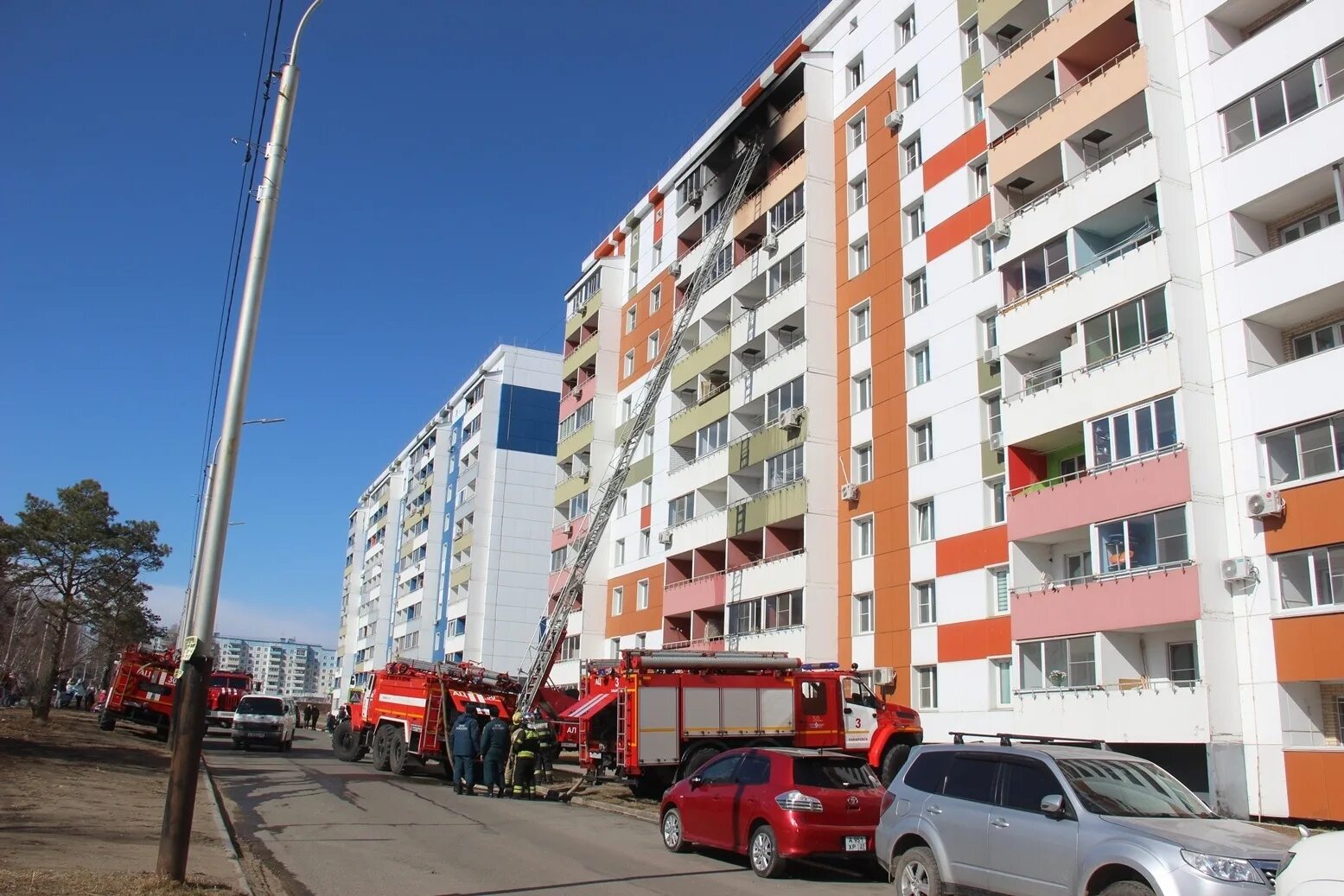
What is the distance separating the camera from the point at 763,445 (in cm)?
3575

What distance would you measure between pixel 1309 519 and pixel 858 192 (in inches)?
779

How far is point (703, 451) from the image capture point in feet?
131

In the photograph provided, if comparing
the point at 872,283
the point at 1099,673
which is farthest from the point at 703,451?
A: the point at 1099,673

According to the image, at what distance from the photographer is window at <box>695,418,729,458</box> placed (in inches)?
1535

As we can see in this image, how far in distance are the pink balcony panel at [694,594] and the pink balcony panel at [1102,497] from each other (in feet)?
48.8

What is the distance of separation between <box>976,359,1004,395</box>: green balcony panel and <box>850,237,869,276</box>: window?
7.46 m

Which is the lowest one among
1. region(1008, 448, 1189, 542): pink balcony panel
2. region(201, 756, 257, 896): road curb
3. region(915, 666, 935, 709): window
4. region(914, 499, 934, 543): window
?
region(201, 756, 257, 896): road curb

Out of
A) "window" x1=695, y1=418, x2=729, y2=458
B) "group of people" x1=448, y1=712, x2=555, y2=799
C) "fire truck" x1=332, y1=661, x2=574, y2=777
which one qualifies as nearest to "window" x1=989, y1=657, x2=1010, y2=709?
"fire truck" x1=332, y1=661, x2=574, y2=777

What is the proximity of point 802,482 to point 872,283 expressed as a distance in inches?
260

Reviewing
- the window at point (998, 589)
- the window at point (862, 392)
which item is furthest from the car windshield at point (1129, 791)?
the window at point (862, 392)

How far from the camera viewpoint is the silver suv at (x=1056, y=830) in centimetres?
793

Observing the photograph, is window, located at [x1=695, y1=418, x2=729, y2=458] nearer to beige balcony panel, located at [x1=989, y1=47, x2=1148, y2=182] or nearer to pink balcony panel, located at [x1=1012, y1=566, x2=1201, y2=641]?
beige balcony panel, located at [x1=989, y1=47, x2=1148, y2=182]

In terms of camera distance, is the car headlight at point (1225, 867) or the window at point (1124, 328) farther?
the window at point (1124, 328)

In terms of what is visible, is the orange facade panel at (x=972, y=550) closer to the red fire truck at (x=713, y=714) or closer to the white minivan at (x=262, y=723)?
the red fire truck at (x=713, y=714)
